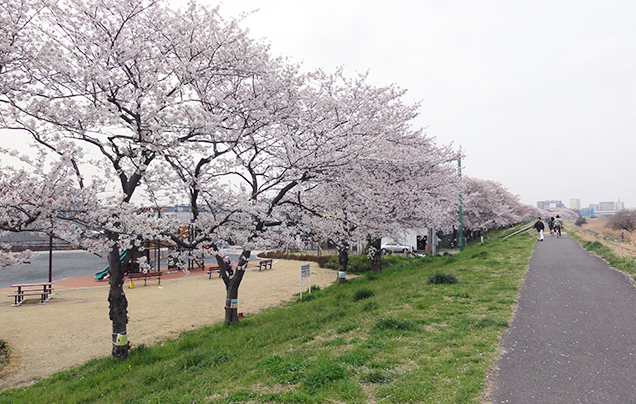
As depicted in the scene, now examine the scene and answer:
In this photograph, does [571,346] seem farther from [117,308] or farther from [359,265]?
[359,265]

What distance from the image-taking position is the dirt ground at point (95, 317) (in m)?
7.82

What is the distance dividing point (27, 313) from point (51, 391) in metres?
8.39

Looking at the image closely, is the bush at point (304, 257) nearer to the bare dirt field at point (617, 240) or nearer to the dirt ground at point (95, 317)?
the dirt ground at point (95, 317)

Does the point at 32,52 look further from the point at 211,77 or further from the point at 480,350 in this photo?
the point at 480,350

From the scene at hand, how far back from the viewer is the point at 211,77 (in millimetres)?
8312

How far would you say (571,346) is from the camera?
15.9 ft

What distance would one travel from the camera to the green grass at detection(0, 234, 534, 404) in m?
3.91

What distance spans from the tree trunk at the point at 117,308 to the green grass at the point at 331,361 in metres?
0.27

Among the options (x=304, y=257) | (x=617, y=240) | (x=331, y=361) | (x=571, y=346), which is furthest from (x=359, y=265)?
(x=617, y=240)

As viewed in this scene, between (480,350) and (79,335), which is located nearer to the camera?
(480,350)

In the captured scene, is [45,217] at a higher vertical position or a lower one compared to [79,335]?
higher

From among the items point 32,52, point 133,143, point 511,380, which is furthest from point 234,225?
point 511,380

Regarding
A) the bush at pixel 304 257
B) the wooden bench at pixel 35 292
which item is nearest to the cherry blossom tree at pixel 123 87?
the wooden bench at pixel 35 292

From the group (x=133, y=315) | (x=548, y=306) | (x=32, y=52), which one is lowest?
(x=133, y=315)
